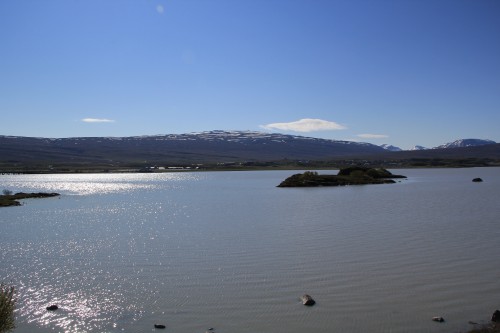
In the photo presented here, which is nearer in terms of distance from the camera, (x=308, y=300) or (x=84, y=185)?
(x=308, y=300)

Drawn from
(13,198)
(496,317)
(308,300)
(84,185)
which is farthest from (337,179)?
(496,317)

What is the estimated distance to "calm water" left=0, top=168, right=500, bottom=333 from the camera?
12.7 metres

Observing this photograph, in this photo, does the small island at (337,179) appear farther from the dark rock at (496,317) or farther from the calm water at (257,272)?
the dark rock at (496,317)

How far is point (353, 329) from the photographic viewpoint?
11758mm

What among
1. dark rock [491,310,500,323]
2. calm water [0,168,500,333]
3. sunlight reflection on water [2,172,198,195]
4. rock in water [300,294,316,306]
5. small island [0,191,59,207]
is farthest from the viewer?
sunlight reflection on water [2,172,198,195]

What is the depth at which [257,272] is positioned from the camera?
17.5 meters

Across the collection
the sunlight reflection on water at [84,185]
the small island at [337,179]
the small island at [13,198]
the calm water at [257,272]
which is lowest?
the sunlight reflection on water at [84,185]

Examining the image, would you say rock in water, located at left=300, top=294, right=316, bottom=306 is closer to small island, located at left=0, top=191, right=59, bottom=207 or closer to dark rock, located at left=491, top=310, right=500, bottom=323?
dark rock, located at left=491, top=310, right=500, bottom=323

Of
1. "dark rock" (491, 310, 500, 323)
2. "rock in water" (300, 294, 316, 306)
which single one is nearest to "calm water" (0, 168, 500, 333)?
"rock in water" (300, 294, 316, 306)

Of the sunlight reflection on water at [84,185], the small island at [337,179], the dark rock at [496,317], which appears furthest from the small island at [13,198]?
the dark rock at [496,317]

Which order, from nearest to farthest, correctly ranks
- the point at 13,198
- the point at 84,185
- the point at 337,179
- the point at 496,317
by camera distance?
the point at 496,317, the point at 13,198, the point at 337,179, the point at 84,185

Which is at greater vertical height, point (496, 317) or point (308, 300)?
point (496, 317)

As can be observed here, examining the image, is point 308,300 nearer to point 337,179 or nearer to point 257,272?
point 257,272

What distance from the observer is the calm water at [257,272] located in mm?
12656
